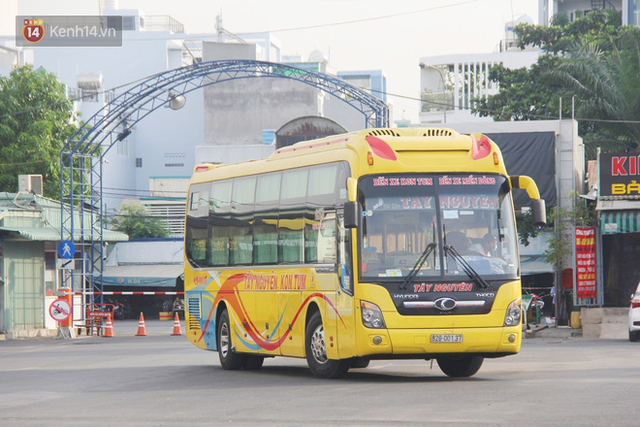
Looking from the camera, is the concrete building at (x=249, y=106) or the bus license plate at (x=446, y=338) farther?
the concrete building at (x=249, y=106)

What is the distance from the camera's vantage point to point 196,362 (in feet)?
67.8

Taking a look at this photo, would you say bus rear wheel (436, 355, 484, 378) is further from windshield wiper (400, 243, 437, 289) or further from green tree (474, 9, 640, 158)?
green tree (474, 9, 640, 158)

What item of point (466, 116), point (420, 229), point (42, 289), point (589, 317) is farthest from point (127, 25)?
point (420, 229)

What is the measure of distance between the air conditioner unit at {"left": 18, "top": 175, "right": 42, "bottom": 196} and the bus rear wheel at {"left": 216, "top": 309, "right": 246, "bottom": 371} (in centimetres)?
1906

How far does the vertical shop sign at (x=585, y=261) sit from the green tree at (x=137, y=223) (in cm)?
3522

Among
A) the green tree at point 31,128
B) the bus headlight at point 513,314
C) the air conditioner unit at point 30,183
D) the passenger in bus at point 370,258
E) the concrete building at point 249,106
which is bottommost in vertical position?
the bus headlight at point 513,314

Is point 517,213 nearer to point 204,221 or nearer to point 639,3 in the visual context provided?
point 204,221

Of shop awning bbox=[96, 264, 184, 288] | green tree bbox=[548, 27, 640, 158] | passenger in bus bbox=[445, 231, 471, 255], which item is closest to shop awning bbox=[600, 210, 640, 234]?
green tree bbox=[548, 27, 640, 158]

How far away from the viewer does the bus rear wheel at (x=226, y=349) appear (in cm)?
1830

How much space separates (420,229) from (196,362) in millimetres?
7892

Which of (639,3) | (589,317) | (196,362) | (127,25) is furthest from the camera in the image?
(127,25)

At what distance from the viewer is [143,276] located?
173 feet

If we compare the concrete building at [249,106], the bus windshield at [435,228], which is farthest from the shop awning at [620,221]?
the concrete building at [249,106]

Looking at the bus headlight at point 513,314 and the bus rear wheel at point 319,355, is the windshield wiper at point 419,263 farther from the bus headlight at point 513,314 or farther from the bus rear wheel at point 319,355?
the bus rear wheel at point 319,355
